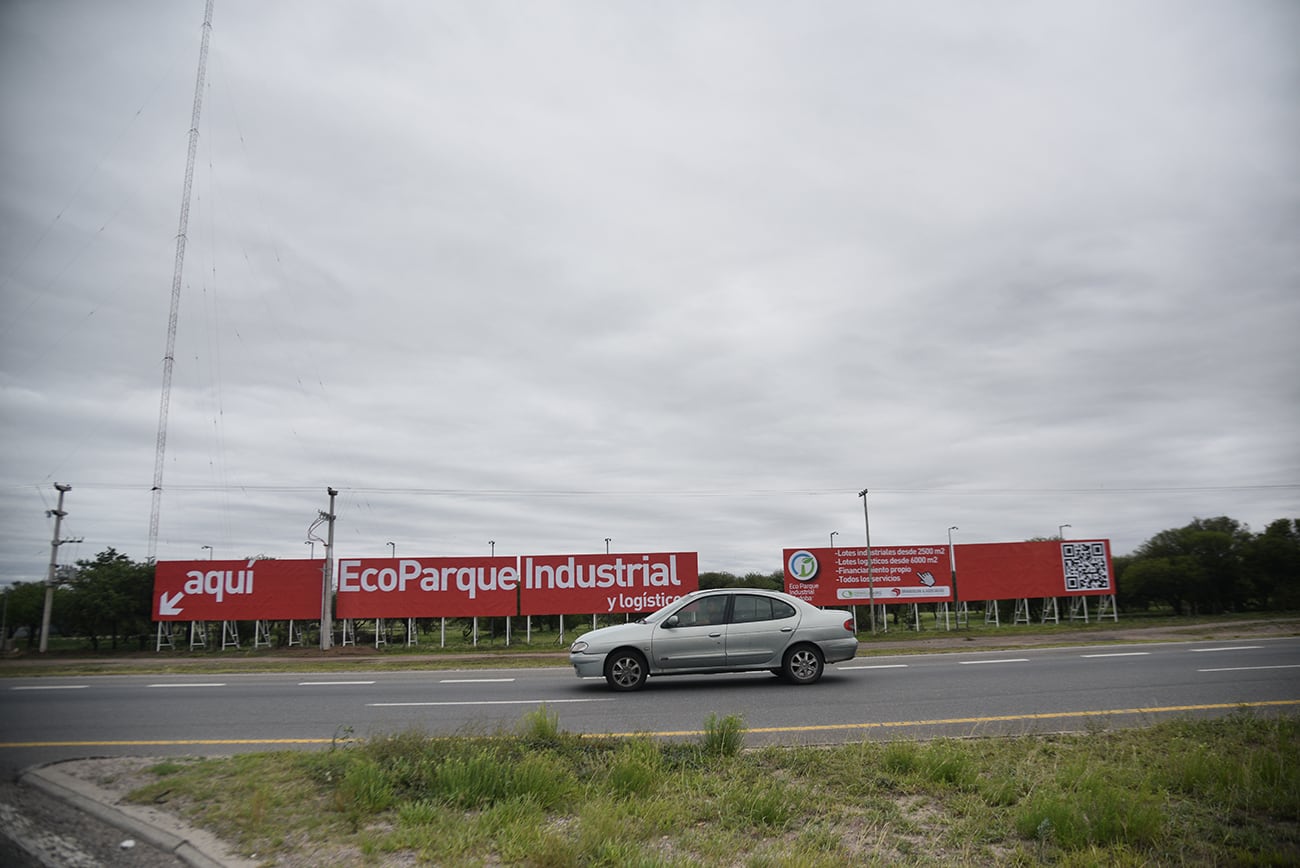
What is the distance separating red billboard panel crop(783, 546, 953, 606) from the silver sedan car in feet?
59.3

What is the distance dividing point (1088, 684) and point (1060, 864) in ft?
29.9

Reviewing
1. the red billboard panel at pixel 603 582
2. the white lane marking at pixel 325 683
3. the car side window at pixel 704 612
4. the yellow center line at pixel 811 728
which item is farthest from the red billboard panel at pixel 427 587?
the yellow center line at pixel 811 728

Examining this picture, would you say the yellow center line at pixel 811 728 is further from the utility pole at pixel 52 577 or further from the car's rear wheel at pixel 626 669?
the utility pole at pixel 52 577

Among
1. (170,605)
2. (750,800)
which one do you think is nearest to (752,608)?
(750,800)

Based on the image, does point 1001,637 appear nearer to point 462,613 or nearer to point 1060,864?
point 462,613

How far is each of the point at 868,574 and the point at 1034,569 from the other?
23.3 ft

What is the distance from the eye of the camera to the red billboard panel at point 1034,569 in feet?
102

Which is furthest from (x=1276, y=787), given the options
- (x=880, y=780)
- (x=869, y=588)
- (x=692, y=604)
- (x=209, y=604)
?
(x=209, y=604)

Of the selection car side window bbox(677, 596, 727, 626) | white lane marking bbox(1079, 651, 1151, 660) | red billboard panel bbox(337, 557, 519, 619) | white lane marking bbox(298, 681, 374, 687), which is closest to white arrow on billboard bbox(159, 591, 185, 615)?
red billboard panel bbox(337, 557, 519, 619)

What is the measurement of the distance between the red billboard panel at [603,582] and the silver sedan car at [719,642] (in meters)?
16.3

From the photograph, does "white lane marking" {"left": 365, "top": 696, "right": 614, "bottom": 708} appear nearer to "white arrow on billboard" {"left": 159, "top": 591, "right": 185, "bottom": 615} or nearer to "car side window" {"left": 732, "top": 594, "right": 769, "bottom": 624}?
"car side window" {"left": 732, "top": 594, "right": 769, "bottom": 624}

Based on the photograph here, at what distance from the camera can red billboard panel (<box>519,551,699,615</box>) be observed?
96.1 ft

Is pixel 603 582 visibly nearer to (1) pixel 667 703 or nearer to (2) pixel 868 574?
(2) pixel 868 574

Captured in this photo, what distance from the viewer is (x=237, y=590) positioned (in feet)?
98.0
